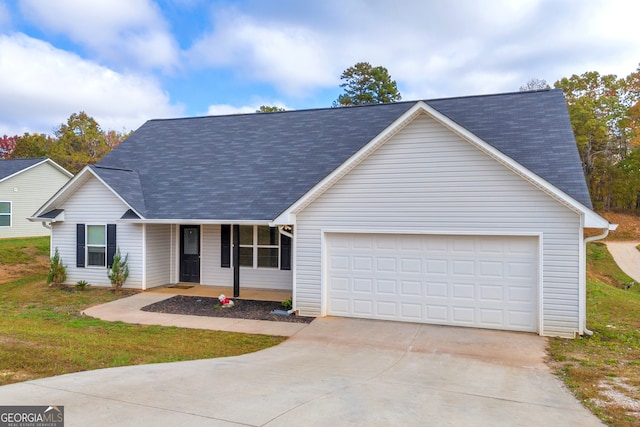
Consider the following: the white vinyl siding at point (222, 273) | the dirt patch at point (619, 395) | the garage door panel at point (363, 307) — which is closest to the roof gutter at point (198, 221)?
the white vinyl siding at point (222, 273)

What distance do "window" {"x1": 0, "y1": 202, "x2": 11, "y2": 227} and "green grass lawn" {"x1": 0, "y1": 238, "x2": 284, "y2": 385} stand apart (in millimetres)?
13809

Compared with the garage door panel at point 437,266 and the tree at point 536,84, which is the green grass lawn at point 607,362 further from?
the tree at point 536,84

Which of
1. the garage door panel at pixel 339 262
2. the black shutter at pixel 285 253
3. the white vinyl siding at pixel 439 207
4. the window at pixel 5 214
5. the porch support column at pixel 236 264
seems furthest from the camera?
the window at pixel 5 214

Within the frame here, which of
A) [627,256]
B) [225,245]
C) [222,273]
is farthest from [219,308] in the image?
[627,256]

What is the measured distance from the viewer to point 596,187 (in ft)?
151

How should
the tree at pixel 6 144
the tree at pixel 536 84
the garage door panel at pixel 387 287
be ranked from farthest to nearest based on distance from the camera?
the tree at pixel 6 144, the tree at pixel 536 84, the garage door panel at pixel 387 287

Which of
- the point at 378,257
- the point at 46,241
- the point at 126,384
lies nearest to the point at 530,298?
the point at 378,257

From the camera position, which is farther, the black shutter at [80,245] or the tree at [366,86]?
the tree at [366,86]

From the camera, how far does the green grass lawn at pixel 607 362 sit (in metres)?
5.71

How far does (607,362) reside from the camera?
7773mm

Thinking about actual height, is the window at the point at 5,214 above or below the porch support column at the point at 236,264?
above

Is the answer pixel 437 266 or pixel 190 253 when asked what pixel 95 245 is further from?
pixel 437 266

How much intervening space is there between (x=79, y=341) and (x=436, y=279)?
7.79 meters

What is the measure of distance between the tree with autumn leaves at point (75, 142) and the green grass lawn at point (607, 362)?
143 ft
